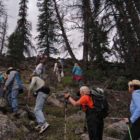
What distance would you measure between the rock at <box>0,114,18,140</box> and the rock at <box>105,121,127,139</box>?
323 centimetres

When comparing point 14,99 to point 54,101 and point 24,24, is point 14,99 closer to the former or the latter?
→ point 54,101

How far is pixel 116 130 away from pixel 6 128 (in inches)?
154

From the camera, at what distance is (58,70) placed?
29.6 meters

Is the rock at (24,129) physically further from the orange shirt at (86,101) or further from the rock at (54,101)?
the rock at (54,101)

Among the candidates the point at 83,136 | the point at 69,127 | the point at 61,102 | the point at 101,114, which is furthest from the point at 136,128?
the point at 61,102

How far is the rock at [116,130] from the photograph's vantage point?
48.1 feet

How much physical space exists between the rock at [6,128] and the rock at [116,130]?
10.6 ft

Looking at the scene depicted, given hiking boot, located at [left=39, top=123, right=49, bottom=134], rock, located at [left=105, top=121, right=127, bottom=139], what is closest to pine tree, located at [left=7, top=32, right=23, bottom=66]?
rock, located at [left=105, top=121, right=127, bottom=139]

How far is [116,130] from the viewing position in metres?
14.9

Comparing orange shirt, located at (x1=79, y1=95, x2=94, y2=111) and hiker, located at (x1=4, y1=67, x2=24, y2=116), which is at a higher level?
hiker, located at (x1=4, y1=67, x2=24, y2=116)

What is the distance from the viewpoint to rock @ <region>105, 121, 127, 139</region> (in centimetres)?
1465

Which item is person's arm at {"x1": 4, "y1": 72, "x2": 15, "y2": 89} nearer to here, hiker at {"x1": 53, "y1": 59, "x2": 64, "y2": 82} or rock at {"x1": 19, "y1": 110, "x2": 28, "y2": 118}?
rock at {"x1": 19, "y1": 110, "x2": 28, "y2": 118}

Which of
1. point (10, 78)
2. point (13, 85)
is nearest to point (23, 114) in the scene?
point (13, 85)

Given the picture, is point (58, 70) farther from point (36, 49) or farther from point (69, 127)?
point (36, 49)
